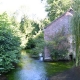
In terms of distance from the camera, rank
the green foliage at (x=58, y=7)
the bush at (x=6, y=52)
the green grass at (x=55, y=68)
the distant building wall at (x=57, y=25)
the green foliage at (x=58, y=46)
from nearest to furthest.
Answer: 1. the bush at (x=6, y=52)
2. the green grass at (x=55, y=68)
3. the green foliage at (x=58, y=46)
4. the distant building wall at (x=57, y=25)
5. the green foliage at (x=58, y=7)

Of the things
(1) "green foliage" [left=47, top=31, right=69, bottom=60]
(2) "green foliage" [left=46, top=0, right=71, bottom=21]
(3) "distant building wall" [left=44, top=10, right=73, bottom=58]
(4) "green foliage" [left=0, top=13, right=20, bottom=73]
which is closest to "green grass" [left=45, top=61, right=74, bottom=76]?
(1) "green foliage" [left=47, top=31, right=69, bottom=60]

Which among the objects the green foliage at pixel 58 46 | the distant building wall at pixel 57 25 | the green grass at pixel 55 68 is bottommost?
the green grass at pixel 55 68

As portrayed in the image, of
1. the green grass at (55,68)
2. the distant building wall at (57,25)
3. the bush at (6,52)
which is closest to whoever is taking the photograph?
the bush at (6,52)

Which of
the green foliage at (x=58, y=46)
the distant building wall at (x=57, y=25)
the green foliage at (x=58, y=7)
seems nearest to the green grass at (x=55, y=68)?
the green foliage at (x=58, y=46)

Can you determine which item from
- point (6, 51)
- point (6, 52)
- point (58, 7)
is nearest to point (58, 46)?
point (6, 51)

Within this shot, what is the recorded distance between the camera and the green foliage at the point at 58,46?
21.6m

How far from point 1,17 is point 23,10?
82.3 ft

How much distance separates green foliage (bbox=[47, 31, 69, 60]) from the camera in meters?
21.6

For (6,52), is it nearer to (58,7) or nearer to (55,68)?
(55,68)

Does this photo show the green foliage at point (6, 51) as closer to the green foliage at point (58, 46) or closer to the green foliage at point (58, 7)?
the green foliage at point (58, 46)

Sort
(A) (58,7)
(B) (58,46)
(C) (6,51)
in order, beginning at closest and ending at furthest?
(C) (6,51) → (B) (58,46) → (A) (58,7)

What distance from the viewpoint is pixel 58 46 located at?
71.3 feet

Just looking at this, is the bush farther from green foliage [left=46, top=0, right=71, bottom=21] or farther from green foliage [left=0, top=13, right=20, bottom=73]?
green foliage [left=46, top=0, right=71, bottom=21]

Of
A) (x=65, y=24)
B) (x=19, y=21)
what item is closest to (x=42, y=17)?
(x=19, y=21)
